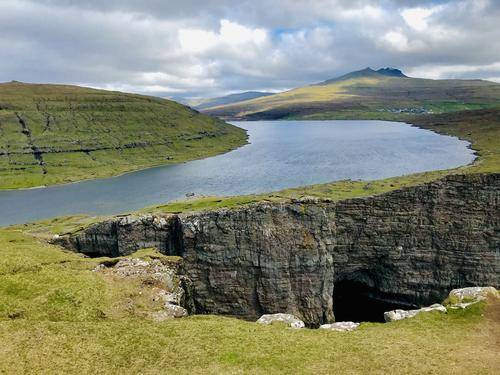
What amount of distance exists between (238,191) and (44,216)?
70201mm

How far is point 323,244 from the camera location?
61.7 meters

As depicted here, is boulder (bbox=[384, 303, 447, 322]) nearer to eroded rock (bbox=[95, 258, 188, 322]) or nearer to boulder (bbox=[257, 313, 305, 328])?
boulder (bbox=[257, 313, 305, 328])

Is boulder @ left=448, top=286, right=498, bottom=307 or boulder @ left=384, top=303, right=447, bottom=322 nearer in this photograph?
boulder @ left=384, top=303, right=447, bottom=322

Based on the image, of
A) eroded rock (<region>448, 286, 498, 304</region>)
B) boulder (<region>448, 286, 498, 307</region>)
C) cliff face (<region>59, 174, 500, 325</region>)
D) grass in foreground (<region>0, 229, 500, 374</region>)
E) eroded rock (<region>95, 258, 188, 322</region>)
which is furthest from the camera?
cliff face (<region>59, 174, 500, 325</region>)

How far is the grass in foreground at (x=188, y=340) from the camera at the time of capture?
29.6 metres

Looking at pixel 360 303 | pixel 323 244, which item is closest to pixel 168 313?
pixel 323 244

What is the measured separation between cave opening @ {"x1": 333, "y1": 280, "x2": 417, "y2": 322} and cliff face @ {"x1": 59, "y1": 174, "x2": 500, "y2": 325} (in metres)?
1.93

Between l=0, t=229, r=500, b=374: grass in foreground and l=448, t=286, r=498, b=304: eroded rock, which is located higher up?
l=0, t=229, r=500, b=374: grass in foreground

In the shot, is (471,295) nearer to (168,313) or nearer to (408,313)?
(408,313)

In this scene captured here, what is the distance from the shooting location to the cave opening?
65000 mm

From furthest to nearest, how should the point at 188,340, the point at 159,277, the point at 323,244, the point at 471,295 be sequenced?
the point at 323,244
the point at 159,277
the point at 471,295
the point at 188,340

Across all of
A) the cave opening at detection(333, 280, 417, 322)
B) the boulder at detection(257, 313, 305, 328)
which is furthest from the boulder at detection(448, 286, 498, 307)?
the cave opening at detection(333, 280, 417, 322)

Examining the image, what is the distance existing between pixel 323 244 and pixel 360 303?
1409 cm

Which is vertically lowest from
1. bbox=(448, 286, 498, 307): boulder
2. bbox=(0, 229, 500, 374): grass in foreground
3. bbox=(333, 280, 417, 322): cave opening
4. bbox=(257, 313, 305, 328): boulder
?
bbox=(333, 280, 417, 322): cave opening
